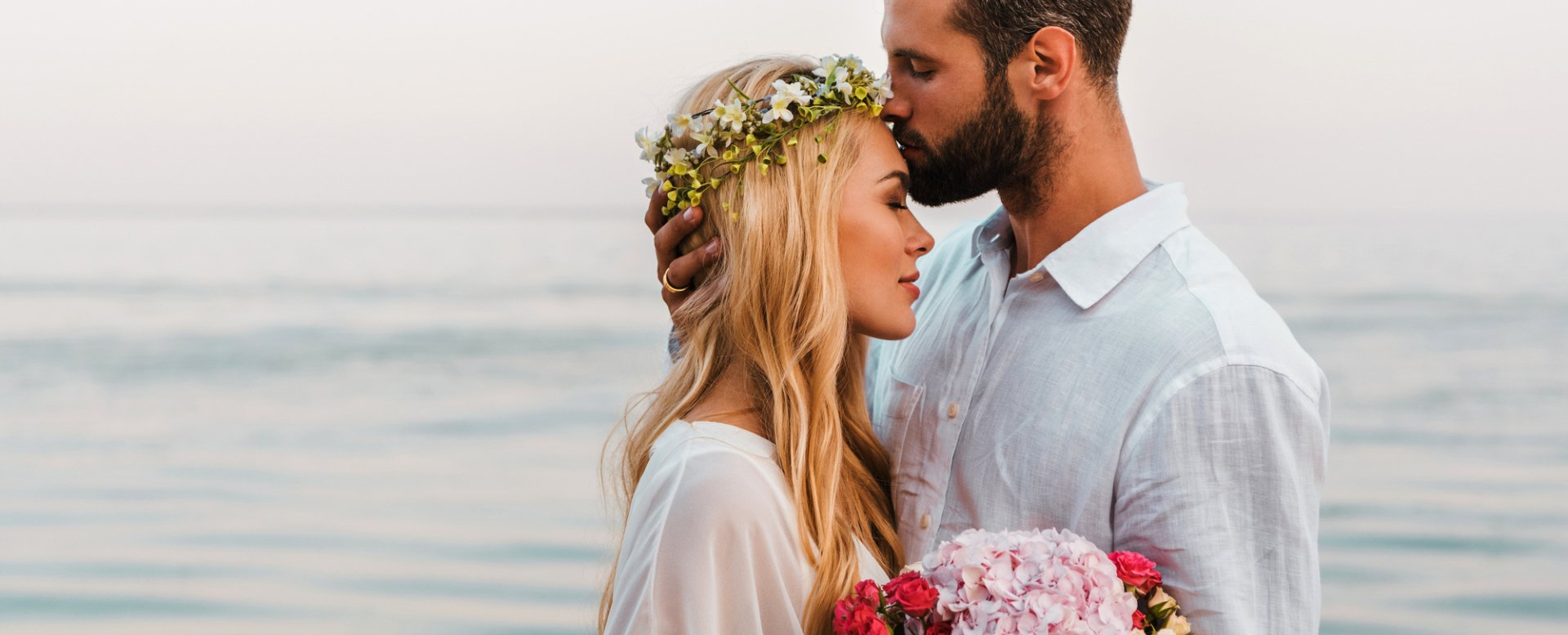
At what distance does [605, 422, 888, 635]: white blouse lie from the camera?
6.48ft

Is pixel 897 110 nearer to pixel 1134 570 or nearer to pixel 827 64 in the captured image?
pixel 827 64

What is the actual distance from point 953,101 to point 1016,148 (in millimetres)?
150

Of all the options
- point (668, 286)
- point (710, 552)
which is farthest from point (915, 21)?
point (710, 552)

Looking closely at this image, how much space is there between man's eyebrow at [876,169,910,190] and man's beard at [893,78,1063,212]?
63mm

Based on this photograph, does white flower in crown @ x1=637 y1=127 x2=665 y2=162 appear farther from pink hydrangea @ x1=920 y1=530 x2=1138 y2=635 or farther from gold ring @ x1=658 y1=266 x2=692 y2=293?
pink hydrangea @ x1=920 y1=530 x2=1138 y2=635

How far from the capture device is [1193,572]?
1986 mm

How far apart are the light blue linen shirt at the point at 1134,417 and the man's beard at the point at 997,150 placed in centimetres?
15

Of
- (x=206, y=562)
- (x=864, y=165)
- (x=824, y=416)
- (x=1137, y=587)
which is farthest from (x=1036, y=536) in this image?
(x=206, y=562)

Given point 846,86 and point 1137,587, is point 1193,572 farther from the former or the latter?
point 846,86

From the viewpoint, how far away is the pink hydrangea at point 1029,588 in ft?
5.53

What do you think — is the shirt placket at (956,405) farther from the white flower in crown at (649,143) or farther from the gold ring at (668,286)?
the white flower in crown at (649,143)

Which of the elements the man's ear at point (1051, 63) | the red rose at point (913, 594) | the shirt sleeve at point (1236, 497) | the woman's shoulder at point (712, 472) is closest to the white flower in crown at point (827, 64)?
the man's ear at point (1051, 63)

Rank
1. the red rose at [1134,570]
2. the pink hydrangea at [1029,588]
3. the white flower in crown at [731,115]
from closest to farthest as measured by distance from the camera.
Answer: the pink hydrangea at [1029,588] < the red rose at [1134,570] < the white flower in crown at [731,115]

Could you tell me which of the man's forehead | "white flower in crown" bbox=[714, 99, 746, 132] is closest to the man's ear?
the man's forehead
